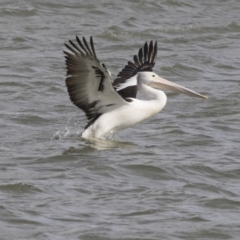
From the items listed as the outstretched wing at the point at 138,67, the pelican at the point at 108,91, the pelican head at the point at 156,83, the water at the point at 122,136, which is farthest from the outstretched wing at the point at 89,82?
the outstretched wing at the point at 138,67

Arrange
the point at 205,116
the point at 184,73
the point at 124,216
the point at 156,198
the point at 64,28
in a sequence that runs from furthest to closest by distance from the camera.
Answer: the point at 64,28, the point at 184,73, the point at 205,116, the point at 156,198, the point at 124,216

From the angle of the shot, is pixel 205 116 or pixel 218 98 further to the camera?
pixel 218 98

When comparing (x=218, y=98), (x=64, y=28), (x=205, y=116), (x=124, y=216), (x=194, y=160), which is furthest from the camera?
(x=64, y=28)

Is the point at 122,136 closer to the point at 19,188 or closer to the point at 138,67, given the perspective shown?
the point at 138,67

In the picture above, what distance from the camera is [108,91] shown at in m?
9.69

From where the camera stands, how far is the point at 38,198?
25.2 feet

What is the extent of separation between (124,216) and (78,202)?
49cm

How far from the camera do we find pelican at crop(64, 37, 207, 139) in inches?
363

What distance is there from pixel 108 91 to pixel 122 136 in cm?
103

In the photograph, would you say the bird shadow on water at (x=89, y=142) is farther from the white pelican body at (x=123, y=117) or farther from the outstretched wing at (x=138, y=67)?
the outstretched wing at (x=138, y=67)

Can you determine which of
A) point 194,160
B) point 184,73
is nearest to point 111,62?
point 184,73

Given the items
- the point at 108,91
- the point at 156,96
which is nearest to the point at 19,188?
the point at 108,91

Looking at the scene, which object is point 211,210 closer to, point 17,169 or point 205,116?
point 17,169

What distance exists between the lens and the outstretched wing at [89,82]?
30.0 feet
